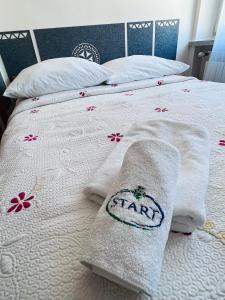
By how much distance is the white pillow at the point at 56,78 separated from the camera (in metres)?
1.49

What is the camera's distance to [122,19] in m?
1.96

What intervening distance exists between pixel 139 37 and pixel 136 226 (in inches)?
85.2

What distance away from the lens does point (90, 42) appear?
1925 mm

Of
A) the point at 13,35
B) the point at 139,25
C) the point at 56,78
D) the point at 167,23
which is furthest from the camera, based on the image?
the point at 167,23

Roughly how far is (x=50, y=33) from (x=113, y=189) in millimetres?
1789

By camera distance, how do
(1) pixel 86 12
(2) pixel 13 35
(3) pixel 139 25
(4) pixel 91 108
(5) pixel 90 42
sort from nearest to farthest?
(4) pixel 91 108
(2) pixel 13 35
(1) pixel 86 12
(5) pixel 90 42
(3) pixel 139 25

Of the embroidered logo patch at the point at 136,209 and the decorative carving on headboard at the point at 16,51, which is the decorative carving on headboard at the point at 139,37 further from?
the embroidered logo patch at the point at 136,209

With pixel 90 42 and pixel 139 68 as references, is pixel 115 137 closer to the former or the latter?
pixel 139 68

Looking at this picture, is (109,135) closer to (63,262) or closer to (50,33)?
(63,262)

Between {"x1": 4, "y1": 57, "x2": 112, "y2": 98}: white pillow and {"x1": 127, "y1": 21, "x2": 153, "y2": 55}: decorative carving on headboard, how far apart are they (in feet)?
2.12

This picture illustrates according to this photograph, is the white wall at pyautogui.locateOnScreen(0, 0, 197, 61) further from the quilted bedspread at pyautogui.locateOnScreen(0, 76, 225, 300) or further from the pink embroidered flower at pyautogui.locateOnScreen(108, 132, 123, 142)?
the pink embroidered flower at pyautogui.locateOnScreen(108, 132, 123, 142)

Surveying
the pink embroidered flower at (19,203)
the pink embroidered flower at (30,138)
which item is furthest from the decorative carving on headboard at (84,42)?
the pink embroidered flower at (19,203)

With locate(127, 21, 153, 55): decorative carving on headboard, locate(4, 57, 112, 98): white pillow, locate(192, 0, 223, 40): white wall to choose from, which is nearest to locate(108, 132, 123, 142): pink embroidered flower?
locate(4, 57, 112, 98): white pillow

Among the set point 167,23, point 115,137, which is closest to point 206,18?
point 167,23
